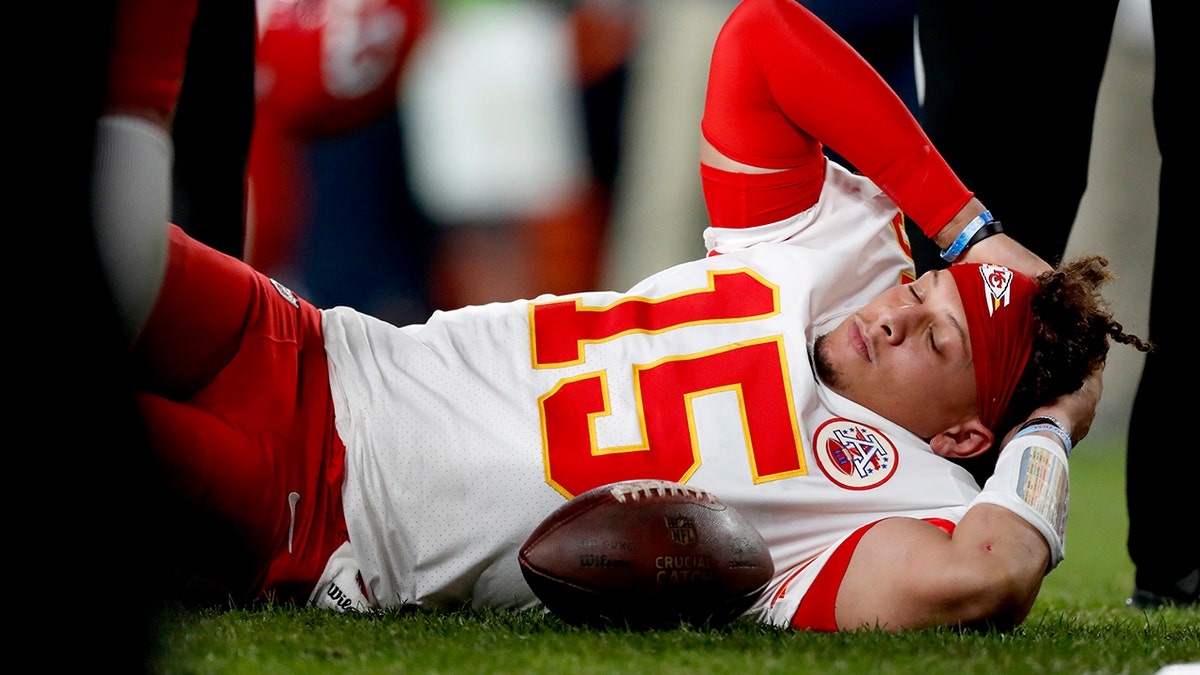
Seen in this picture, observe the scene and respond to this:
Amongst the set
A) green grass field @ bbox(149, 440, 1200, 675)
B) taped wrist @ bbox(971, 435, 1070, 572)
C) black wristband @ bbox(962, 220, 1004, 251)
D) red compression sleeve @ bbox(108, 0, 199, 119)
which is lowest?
green grass field @ bbox(149, 440, 1200, 675)

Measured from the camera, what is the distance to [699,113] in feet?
16.5

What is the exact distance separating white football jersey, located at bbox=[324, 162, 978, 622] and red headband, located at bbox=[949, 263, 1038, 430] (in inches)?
4.9

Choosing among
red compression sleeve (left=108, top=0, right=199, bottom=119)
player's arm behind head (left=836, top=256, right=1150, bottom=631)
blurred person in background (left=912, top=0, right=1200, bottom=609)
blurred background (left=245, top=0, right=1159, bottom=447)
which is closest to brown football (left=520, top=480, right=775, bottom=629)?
player's arm behind head (left=836, top=256, right=1150, bottom=631)

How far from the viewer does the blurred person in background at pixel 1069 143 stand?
225 centimetres

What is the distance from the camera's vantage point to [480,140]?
15.6ft

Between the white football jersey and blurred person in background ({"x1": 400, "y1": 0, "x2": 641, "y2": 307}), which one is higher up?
blurred person in background ({"x1": 400, "y1": 0, "x2": 641, "y2": 307})

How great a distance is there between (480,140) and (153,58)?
3.56 m

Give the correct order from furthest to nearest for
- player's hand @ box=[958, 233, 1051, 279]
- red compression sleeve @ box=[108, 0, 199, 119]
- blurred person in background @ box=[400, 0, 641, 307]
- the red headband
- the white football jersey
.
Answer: blurred person in background @ box=[400, 0, 641, 307] < player's hand @ box=[958, 233, 1051, 279] < the red headband < the white football jersey < red compression sleeve @ box=[108, 0, 199, 119]

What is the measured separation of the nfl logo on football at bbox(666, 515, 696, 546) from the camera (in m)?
1.43

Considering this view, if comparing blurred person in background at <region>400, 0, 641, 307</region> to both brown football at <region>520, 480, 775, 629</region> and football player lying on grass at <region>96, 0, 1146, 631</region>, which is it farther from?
brown football at <region>520, 480, 775, 629</region>

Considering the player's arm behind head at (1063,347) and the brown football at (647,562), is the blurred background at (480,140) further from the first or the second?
the brown football at (647,562)

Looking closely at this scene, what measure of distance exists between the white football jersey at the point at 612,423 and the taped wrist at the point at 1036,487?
0.07 metres

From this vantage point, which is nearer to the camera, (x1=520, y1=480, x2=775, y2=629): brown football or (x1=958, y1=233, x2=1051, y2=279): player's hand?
(x1=520, y1=480, x2=775, y2=629): brown football

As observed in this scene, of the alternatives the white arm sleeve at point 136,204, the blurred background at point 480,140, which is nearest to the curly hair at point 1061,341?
the white arm sleeve at point 136,204
